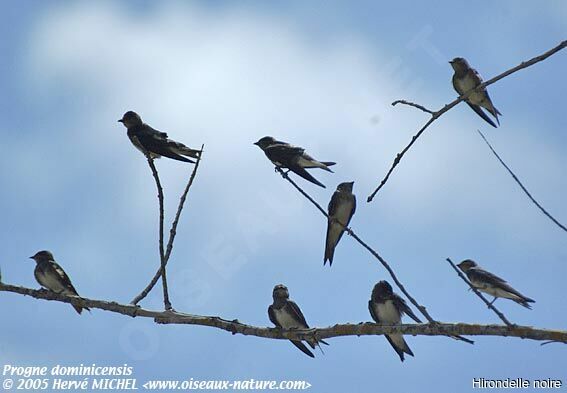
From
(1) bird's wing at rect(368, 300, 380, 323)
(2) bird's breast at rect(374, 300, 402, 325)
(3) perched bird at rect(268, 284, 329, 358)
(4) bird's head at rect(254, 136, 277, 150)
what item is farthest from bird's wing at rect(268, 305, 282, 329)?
(4) bird's head at rect(254, 136, 277, 150)

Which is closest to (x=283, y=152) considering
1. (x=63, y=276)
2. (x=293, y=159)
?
(x=293, y=159)

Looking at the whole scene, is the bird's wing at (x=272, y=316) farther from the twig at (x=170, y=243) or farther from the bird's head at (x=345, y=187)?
the twig at (x=170, y=243)

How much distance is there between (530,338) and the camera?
414 centimetres

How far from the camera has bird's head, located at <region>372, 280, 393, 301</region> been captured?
8039 millimetres

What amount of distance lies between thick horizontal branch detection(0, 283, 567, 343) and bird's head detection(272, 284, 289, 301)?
302 cm

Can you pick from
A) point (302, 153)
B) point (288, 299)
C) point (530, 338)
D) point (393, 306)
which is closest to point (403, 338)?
point (393, 306)

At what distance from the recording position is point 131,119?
8.65 meters

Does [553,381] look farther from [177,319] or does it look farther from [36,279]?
[36,279]

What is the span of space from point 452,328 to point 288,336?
1.42 metres

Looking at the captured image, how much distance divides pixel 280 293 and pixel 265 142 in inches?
67.5

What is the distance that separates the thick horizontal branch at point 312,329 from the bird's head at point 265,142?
3.56 meters

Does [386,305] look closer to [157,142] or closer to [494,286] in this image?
[494,286]

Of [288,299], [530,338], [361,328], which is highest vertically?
[288,299]

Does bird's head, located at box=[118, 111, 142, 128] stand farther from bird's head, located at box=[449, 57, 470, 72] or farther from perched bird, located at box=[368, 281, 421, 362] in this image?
bird's head, located at box=[449, 57, 470, 72]
